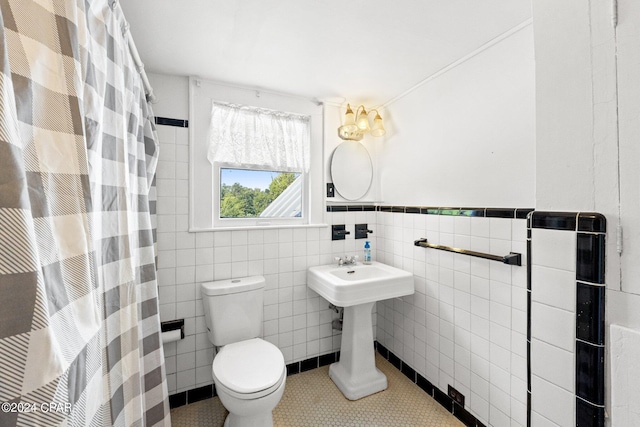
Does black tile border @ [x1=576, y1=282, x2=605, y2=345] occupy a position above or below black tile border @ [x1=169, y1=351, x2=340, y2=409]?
above

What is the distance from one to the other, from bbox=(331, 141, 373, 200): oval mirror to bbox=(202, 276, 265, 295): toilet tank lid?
100cm

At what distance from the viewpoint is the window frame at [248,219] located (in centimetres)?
190

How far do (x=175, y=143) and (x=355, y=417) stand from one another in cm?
210

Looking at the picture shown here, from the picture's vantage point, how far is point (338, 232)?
2221 millimetres

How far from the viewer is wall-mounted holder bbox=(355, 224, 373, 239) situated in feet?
7.58

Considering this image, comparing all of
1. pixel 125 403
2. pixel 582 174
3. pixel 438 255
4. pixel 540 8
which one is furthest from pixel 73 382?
pixel 438 255

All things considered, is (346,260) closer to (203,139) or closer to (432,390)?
(432,390)

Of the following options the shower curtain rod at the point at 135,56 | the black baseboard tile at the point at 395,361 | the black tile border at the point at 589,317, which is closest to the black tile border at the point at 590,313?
the black tile border at the point at 589,317

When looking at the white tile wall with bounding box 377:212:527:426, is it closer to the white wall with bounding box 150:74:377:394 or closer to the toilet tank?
the white wall with bounding box 150:74:377:394

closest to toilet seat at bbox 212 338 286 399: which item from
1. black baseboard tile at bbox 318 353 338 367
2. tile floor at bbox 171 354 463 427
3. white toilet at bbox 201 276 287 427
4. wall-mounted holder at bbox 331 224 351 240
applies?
white toilet at bbox 201 276 287 427

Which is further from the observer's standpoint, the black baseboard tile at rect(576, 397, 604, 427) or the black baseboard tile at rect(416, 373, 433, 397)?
the black baseboard tile at rect(416, 373, 433, 397)

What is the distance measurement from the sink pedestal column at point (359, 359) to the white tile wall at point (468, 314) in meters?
0.31

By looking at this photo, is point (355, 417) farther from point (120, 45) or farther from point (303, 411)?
point (120, 45)

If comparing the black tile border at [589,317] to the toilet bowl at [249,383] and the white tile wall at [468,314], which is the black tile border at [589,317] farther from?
the toilet bowl at [249,383]
